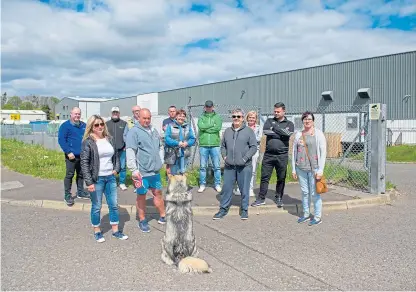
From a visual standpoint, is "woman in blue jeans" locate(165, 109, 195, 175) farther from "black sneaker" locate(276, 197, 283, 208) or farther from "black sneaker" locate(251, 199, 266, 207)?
"black sneaker" locate(276, 197, 283, 208)

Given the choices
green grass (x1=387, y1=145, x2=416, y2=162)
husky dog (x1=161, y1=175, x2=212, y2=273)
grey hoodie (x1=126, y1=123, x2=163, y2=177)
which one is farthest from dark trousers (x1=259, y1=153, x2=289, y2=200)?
green grass (x1=387, y1=145, x2=416, y2=162)

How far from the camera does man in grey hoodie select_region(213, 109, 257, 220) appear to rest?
664cm

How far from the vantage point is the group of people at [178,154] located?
5590mm

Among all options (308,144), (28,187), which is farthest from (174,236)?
(28,187)

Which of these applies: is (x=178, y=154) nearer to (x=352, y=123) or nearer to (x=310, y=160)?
(x=310, y=160)

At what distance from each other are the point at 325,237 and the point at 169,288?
290 centimetres

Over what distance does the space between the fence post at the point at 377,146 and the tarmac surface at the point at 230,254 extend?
1393 mm

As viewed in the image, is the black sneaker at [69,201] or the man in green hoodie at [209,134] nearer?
the black sneaker at [69,201]

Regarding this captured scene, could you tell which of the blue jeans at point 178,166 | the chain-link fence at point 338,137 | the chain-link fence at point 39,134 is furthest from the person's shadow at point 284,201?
the chain-link fence at point 39,134

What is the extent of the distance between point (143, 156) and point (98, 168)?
0.78m

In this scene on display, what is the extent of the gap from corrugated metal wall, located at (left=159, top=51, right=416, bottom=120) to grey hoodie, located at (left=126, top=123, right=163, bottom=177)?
Answer: 922 inches

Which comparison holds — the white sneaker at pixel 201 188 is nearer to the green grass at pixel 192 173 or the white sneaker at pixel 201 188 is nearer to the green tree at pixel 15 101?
the green grass at pixel 192 173

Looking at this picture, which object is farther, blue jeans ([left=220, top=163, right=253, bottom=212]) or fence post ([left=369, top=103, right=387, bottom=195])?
fence post ([left=369, top=103, right=387, bottom=195])

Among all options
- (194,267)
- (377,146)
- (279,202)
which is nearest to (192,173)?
(279,202)
